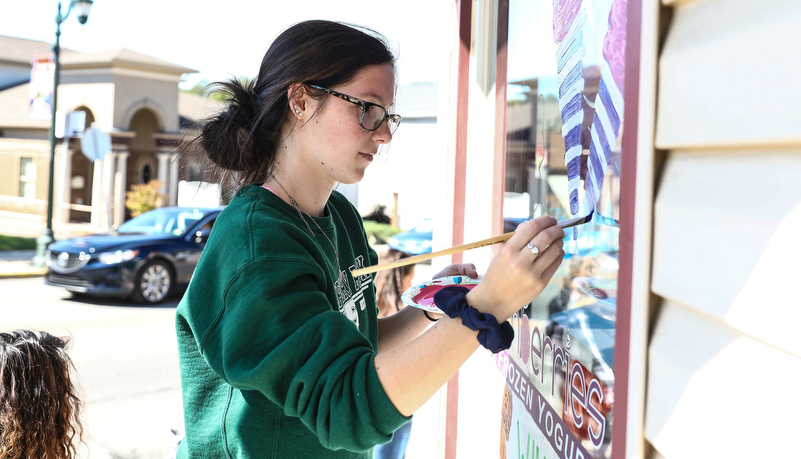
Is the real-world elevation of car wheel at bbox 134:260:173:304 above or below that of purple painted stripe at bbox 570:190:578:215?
below

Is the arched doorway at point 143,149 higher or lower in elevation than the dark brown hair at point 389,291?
higher

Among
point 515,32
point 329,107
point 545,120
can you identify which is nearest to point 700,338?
point 329,107

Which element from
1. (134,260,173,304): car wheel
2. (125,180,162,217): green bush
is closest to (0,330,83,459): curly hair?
(134,260,173,304): car wheel

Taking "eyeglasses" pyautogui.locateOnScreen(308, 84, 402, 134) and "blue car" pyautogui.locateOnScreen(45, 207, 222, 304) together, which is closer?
"eyeglasses" pyautogui.locateOnScreen(308, 84, 402, 134)

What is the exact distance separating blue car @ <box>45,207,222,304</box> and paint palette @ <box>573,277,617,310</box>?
8.13 m

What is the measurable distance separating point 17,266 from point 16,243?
4.53 metres

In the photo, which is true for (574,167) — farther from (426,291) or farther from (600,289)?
(426,291)

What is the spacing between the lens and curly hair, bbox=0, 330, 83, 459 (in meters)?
1.75

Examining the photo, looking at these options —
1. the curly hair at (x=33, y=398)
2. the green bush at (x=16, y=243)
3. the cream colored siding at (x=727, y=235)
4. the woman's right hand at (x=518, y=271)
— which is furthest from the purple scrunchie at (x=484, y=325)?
the green bush at (x=16, y=243)

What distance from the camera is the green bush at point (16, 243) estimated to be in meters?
16.6

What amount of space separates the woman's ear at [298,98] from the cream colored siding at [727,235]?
0.79 m

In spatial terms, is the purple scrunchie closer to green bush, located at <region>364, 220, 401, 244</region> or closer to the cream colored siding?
the cream colored siding

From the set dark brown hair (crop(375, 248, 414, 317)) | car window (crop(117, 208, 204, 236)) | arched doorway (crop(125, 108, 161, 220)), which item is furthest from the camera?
arched doorway (crop(125, 108, 161, 220))

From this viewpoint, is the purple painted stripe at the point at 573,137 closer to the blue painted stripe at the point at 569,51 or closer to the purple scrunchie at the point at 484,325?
the blue painted stripe at the point at 569,51
